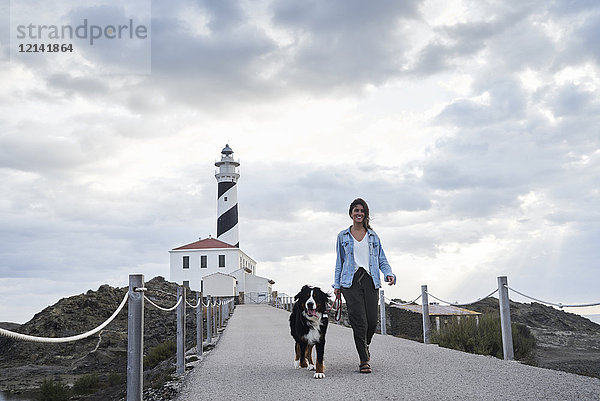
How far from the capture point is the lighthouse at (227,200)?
192 feet

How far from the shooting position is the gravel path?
535 cm

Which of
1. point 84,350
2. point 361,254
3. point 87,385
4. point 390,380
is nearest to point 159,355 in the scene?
point 87,385

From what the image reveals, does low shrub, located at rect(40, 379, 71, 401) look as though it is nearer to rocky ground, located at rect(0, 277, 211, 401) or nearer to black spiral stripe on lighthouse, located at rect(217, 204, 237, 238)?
rocky ground, located at rect(0, 277, 211, 401)

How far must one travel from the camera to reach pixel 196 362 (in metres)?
9.09

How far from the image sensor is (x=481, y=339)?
33.4 ft

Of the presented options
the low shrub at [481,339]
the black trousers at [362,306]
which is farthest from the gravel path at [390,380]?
the low shrub at [481,339]

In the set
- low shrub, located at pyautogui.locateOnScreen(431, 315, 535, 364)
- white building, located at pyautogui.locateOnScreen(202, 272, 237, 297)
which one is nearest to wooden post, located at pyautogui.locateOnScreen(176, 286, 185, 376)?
low shrub, located at pyautogui.locateOnScreen(431, 315, 535, 364)

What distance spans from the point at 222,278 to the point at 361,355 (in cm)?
4495

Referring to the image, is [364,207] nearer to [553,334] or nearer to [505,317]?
[505,317]

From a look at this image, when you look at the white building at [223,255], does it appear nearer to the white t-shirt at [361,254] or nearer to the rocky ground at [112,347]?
the rocky ground at [112,347]

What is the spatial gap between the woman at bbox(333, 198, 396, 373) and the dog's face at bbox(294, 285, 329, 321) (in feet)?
0.70

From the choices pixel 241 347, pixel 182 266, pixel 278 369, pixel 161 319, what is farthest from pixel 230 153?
pixel 278 369

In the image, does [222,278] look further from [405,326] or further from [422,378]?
[422,378]

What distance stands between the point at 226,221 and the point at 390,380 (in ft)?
177
